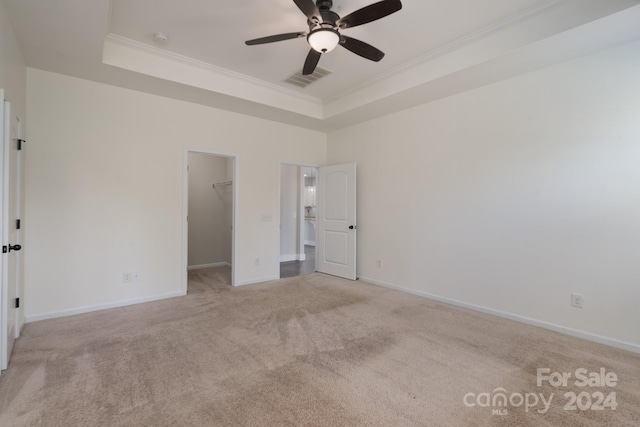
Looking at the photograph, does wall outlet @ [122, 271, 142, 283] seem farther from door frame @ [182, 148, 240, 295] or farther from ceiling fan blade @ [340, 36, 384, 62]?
ceiling fan blade @ [340, 36, 384, 62]

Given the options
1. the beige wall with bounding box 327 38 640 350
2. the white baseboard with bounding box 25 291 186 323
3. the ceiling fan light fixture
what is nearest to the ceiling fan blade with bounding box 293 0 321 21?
the ceiling fan light fixture

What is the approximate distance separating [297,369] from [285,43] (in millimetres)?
3298

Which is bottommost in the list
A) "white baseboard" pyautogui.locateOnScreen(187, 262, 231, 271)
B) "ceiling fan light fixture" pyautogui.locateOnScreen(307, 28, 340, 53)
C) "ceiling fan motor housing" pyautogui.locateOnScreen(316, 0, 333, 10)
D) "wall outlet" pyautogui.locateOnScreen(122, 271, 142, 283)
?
"white baseboard" pyautogui.locateOnScreen(187, 262, 231, 271)

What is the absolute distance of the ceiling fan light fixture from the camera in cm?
246

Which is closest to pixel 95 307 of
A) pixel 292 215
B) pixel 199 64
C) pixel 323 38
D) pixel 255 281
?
pixel 255 281

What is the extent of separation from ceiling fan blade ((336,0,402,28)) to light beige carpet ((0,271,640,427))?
2748 mm

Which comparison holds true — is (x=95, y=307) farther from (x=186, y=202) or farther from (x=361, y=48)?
(x=361, y=48)

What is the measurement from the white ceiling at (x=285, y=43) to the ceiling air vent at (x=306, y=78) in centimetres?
11

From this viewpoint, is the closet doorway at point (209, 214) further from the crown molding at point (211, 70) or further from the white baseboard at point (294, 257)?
the crown molding at point (211, 70)

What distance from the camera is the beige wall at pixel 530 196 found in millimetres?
2779

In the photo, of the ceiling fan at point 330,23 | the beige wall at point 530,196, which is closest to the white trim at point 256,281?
the beige wall at point 530,196

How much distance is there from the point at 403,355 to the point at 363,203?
3049mm

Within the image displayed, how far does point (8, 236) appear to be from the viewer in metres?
2.31

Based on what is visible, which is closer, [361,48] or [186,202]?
[361,48]
